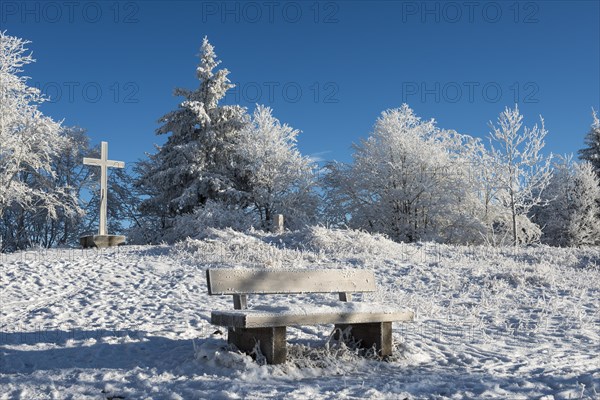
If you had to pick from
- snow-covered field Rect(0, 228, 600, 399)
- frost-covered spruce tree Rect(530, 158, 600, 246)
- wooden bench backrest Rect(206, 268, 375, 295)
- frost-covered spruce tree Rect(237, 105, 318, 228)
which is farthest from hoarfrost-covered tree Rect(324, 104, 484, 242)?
wooden bench backrest Rect(206, 268, 375, 295)

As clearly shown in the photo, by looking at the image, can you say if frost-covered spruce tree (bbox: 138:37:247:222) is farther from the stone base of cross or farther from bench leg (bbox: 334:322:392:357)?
bench leg (bbox: 334:322:392:357)

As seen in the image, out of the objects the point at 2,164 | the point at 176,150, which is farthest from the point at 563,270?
the point at 2,164

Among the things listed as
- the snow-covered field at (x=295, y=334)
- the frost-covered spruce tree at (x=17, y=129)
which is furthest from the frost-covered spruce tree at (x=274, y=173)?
the snow-covered field at (x=295, y=334)

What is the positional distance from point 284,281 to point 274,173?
70.8 ft

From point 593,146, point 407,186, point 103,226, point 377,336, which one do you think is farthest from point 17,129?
point 593,146

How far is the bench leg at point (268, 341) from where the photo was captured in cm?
549

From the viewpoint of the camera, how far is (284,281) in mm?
6379

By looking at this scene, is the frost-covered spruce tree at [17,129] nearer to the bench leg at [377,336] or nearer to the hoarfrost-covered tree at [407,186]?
the hoarfrost-covered tree at [407,186]

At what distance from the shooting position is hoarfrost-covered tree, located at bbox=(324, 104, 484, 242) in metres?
26.3

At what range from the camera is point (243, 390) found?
15.4ft

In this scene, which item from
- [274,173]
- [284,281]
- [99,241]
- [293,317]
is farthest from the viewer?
[274,173]

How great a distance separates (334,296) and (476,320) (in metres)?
2.54

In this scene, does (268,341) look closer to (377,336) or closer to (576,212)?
(377,336)

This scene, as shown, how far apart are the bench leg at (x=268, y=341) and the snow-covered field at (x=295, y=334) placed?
0.46 feet
